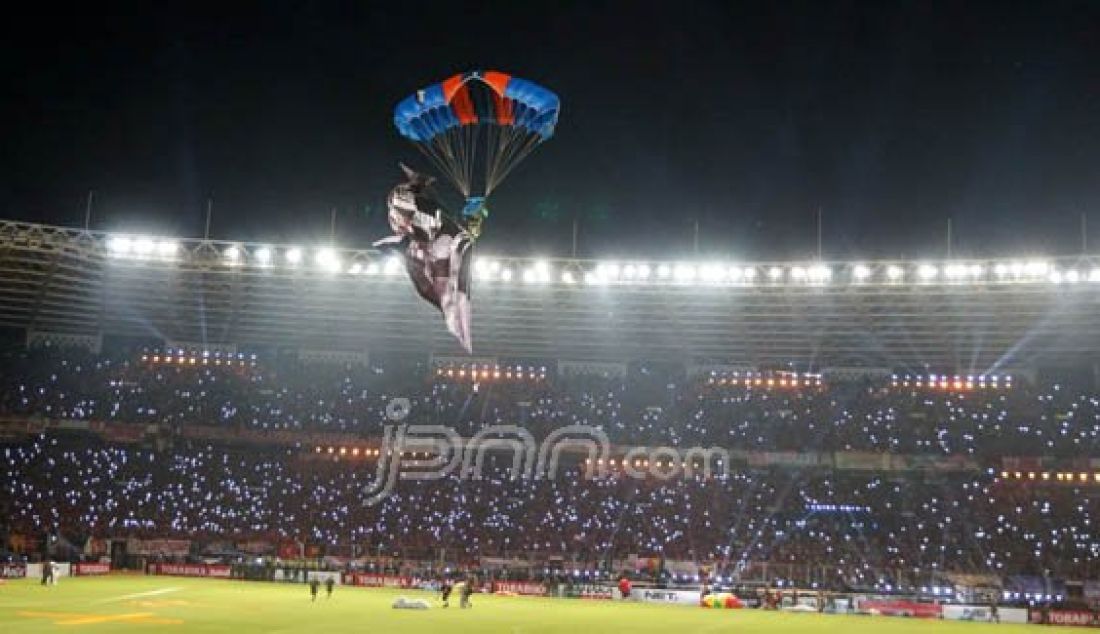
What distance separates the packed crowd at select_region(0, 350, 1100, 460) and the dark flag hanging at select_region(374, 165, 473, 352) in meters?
34.0

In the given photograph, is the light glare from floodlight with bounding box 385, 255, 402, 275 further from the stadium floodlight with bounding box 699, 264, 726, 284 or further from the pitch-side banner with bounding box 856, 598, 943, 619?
the pitch-side banner with bounding box 856, 598, 943, 619

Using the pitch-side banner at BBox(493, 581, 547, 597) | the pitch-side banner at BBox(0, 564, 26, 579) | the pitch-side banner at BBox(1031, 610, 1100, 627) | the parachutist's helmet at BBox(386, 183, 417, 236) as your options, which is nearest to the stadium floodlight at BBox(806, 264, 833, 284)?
the pitch-side banner at BBox(1031, 610, 1100, 627)

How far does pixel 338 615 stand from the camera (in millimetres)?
31047

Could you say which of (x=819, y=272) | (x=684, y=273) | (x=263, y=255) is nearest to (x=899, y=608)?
(x=819, y=272)

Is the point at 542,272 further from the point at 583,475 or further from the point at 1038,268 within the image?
the point at 1038,268

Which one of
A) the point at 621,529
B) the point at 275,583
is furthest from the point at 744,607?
the point at 275,583

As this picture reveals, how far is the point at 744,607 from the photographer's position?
40.7m

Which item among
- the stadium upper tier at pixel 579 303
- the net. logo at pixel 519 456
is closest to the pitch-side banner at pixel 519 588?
the net. logo at pixel 519 456

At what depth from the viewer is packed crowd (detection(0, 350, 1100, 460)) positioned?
54875 millimetres

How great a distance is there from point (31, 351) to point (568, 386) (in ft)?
98.1

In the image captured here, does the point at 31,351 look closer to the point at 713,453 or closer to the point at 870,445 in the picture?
the point at 713,453

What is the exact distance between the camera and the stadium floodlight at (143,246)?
135ft

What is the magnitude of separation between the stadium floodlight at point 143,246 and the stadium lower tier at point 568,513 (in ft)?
53.3

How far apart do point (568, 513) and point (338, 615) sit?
2233 cm
